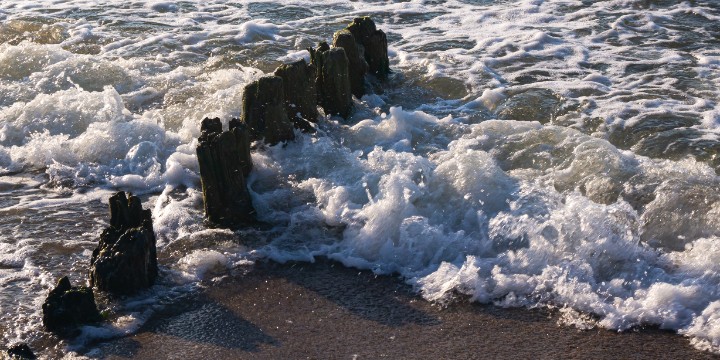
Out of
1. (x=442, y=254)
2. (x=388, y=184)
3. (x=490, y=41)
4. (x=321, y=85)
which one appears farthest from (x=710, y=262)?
(x=490, y=41)

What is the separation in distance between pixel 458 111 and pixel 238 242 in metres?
3.24

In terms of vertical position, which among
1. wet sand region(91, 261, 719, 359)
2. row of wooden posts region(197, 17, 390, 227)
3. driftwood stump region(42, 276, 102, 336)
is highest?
row of wooden posts region(197, 17, 390, 227)

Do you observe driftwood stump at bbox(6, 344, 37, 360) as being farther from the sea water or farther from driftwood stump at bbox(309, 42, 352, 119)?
driftwood stump at bbox(309, 42, 352, 119)

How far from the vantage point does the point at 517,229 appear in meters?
6.70

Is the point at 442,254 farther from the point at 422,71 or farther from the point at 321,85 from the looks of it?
the point at 422,71

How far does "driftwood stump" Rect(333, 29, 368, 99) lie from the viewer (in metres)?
9.48

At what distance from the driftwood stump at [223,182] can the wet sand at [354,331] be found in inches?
35.1

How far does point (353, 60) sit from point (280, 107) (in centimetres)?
159

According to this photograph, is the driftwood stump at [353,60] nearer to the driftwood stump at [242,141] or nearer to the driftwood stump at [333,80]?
the driftwood stump at [333,80]

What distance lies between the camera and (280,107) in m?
8.36

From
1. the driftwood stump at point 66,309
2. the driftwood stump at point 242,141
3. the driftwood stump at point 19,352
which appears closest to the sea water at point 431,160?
the driftwood stump at point 66,309

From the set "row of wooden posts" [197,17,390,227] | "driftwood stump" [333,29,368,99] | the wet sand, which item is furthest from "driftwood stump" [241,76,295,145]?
the wet sand

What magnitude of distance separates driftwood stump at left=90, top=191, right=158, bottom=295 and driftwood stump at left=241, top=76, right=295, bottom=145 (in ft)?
7.12

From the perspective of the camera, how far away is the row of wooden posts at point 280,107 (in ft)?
23.6
